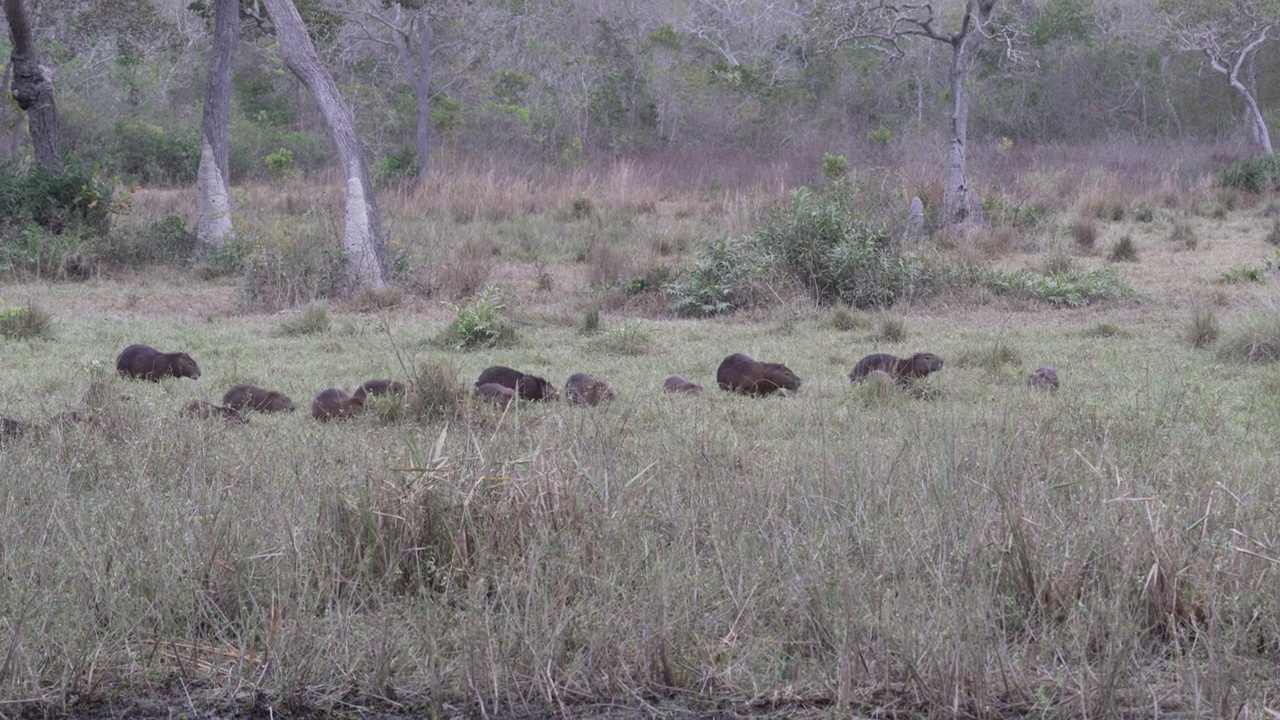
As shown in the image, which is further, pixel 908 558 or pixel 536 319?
pixel 536 319

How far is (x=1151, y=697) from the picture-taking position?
2.53 metres

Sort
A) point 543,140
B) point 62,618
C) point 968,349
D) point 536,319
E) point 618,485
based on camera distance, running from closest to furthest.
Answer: point 62,618
point 618,485
point 968,349
point 536,319
point 543,140

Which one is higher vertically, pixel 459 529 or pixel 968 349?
pixel 459 529

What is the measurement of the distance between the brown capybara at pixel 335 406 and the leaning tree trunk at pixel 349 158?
5.66 m

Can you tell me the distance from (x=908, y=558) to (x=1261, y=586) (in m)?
0.86

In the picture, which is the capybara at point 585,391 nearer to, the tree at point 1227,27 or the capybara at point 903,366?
the capybara at point 903,366

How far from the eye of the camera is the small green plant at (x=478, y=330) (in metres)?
8.55

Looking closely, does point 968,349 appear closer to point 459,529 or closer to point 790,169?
point 459,529

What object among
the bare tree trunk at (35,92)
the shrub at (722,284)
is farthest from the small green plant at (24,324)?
the bare tree trunk at (35,92)

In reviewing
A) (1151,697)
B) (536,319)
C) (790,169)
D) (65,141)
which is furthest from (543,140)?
(1151,697)

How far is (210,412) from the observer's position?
16.9 ft

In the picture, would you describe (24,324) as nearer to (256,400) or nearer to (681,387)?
(256,400)

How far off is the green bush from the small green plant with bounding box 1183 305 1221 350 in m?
2.62

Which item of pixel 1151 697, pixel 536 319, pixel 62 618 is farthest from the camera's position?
pixel 536 319
